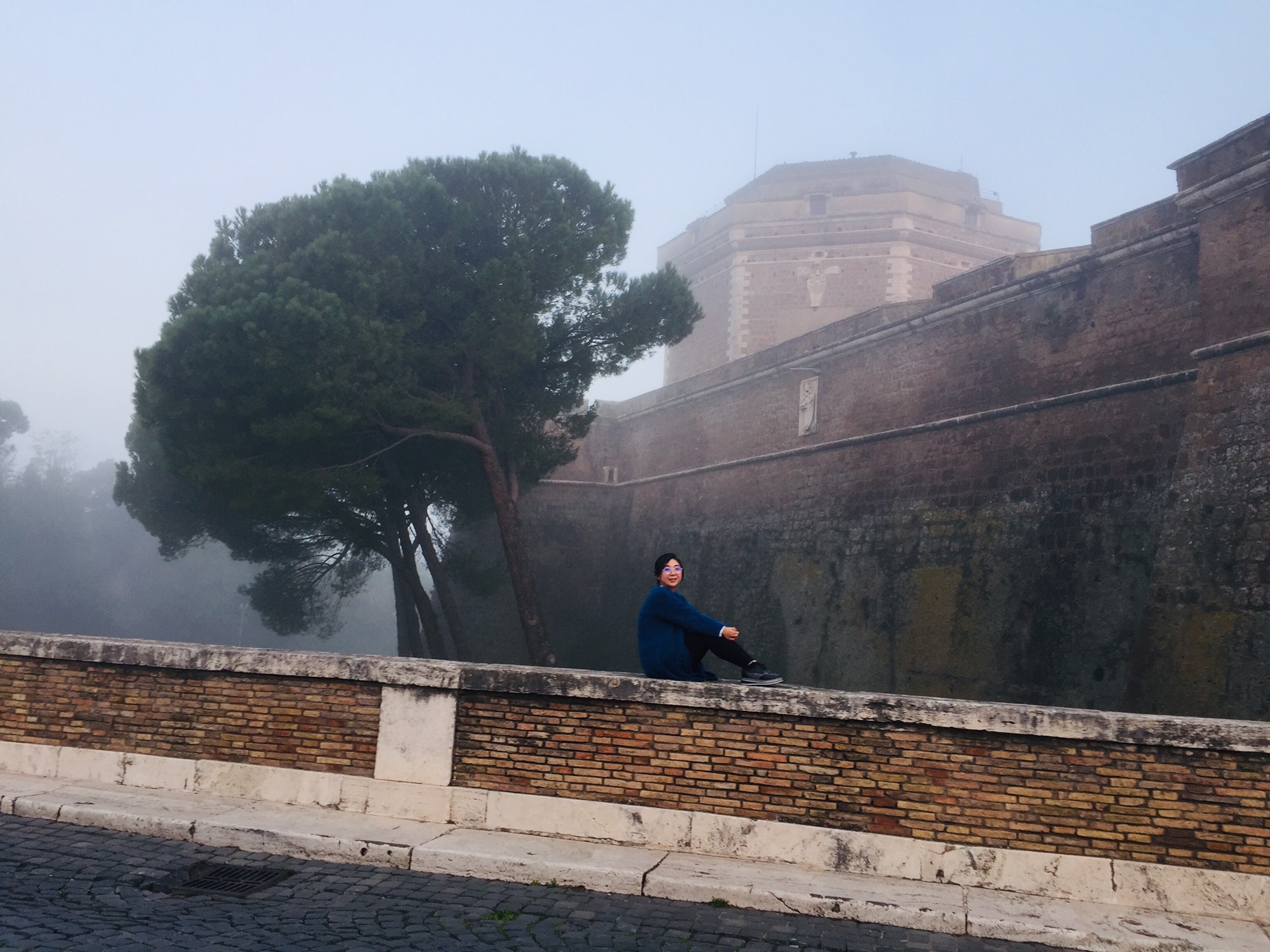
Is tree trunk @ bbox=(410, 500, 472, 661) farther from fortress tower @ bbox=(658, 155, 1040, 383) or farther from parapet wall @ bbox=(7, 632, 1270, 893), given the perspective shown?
fortress tower @ bbox=(658, 155, 1040, 383)

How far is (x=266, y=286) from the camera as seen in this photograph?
1777 centimetres

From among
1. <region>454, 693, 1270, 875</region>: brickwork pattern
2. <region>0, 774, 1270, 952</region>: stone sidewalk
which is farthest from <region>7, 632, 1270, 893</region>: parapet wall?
<region>0, 774, 1270, 952</region>: stone sidewalk

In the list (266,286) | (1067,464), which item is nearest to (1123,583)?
(1067,464)

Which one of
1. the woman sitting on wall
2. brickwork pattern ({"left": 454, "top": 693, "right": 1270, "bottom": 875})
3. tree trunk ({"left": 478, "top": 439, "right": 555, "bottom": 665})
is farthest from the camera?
tree trunk ({"left": 478, "top": 439, "right": 555, "bottom": 665})

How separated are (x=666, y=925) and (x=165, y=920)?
219cm

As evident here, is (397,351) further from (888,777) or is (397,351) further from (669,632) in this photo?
(888,777)

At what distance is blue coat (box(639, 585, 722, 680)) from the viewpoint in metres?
6.43

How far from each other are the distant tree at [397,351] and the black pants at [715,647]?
11954mm

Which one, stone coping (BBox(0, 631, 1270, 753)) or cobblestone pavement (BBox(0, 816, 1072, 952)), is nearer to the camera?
cobblestone pavement (BBox(0, 816, 1072, 952))

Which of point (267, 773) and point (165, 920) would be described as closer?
point (165, 920)

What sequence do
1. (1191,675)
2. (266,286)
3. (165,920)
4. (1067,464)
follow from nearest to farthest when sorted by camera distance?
(165,920)
(1191,675)
(1067,464)
(266,286)

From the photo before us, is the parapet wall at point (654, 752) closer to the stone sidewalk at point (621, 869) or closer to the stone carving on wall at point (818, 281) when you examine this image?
the stone sidewalk at point (621, 869)

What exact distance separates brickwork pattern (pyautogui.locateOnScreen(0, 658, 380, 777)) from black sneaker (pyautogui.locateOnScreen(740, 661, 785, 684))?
2383 mm

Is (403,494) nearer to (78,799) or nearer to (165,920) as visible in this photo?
(78,799)
